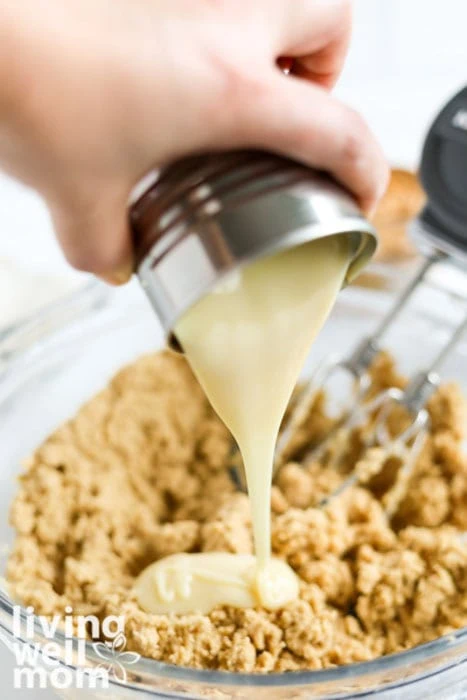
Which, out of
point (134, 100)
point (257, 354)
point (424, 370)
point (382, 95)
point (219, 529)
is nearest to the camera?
point (134, 100)

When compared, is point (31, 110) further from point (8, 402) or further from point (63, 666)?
point (8, 402)

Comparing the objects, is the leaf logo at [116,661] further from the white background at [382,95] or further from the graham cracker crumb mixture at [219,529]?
the white background at [382,95]

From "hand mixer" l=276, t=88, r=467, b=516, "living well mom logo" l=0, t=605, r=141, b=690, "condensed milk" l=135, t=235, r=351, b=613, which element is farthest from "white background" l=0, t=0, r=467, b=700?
"hand mixer" l=276, t=88, r=467, b=516

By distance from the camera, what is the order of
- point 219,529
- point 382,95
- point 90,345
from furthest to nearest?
point 382,95 < point 90,345 < point 219,529

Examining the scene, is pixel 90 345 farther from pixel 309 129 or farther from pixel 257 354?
pixel 309 129

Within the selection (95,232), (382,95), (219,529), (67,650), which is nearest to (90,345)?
(219,529)
